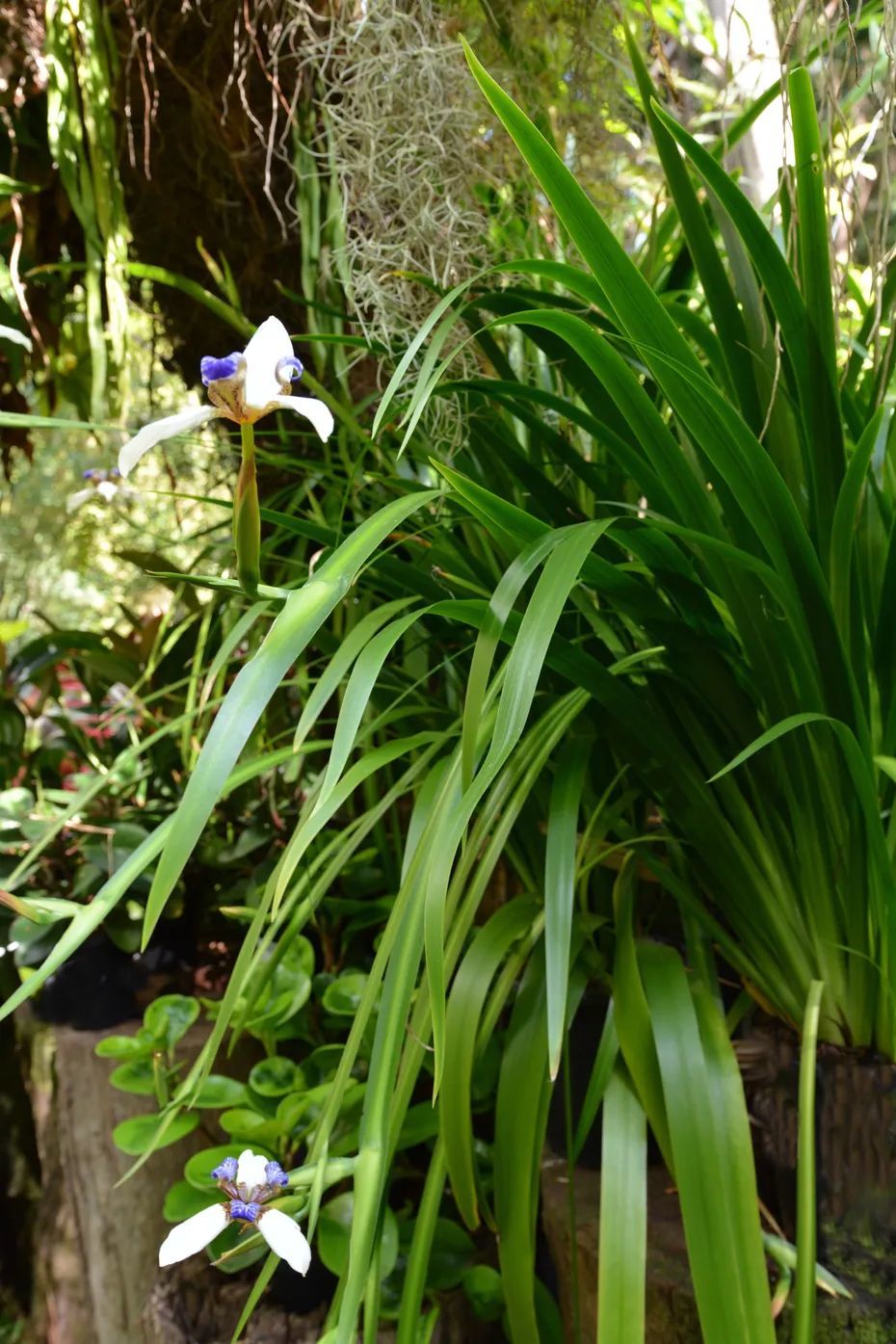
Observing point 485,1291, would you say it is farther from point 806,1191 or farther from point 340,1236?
point 806,1191

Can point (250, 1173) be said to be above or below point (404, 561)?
below

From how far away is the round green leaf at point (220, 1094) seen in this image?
0.81 metres

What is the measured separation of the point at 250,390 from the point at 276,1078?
0.64 m

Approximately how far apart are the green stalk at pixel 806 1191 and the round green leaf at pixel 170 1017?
1.89 feet

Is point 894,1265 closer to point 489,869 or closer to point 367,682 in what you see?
point 489,869

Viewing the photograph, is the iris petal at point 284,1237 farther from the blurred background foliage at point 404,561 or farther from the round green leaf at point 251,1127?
the round green leaf at point 251,1127

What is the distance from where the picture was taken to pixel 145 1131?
2.68ft

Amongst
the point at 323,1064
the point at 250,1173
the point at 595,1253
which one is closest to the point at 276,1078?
the point at 323,1064

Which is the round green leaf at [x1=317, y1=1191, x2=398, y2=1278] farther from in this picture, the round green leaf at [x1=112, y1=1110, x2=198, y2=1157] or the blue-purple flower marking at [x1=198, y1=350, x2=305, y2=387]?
the blue-purple flower marking at [x1=198, y1=350, x2=305, y2=387]

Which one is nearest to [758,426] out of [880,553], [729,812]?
[880,553]

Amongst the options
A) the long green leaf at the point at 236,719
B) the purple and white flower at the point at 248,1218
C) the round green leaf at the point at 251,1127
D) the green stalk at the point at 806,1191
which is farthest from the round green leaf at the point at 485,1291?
the long green leaf at the point at 236,719

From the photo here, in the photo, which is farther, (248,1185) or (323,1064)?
(323,1064)

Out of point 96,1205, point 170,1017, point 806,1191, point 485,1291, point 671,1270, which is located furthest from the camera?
point 96,1205

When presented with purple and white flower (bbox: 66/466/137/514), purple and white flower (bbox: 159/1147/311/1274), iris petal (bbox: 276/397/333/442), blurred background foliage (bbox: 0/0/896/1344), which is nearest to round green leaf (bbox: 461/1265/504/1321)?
blurred background foliage (bbox: 0/0/896/1344)
